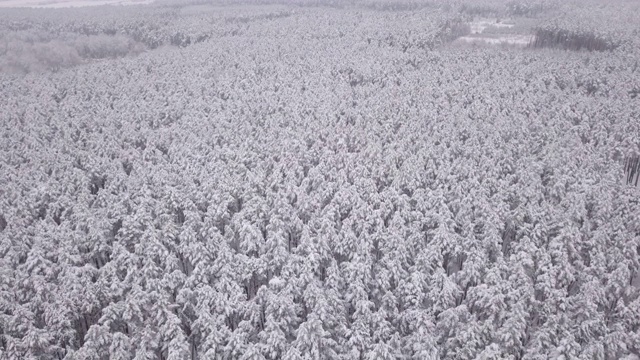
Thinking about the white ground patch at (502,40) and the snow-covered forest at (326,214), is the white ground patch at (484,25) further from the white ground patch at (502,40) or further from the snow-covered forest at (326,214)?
the snow-covered forest at (326,214)

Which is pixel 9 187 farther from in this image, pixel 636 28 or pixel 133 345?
pixel 636 28

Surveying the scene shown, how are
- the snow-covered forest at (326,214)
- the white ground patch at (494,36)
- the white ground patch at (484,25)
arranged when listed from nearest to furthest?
the snow-covered forest at (326,214) → the white ground patch at (494,36) → the white ground patch at (484,25)

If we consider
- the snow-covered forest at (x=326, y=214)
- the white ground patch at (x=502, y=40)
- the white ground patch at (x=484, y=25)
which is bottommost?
the snow-covered forest at (x=326, y=214)

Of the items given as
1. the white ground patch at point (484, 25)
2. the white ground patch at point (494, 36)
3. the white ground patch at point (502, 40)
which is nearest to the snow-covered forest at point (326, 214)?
the white ground patch at point (502, 40)

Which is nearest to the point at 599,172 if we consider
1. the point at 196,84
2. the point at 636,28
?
the point at 196,84

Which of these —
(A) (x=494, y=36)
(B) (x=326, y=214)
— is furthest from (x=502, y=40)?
(B) (x=326, y=214)

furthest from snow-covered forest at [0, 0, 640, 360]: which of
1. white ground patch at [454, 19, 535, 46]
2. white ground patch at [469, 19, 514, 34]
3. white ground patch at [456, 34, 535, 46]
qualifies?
white ground patch at [469, 19, 514, 34]

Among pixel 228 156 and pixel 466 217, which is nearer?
pixel 466 217

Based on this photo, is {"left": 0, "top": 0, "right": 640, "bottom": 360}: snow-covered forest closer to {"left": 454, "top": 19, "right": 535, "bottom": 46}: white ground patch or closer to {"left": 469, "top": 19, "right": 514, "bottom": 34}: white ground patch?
{"left": 454, "top": 19, "right": 535, "bottom": 46}: white ground patch

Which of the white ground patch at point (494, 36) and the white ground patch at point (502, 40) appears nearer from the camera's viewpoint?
the white ground patch at point (502, 40)
